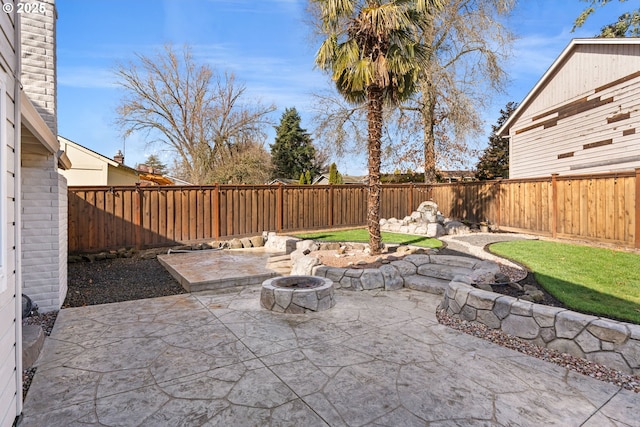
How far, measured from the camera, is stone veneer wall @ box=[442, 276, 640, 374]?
9.88 feet

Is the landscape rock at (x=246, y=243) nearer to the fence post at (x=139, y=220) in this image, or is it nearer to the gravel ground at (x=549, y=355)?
the fence post at (x=139, y=220)

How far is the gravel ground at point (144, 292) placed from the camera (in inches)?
119

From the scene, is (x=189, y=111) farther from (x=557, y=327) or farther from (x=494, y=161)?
(x=557, y=327)

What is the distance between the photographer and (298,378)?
286 centimetres

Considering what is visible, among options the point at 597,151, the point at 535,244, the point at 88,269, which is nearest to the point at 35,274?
the point at 88,269

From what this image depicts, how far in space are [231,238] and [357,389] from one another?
8215 millimetres

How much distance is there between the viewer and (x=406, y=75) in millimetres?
7266

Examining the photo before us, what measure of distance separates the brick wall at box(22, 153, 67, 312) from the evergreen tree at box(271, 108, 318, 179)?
27.5 metres

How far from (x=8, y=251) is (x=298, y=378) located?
2266 mm

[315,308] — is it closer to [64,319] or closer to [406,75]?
[64,319]

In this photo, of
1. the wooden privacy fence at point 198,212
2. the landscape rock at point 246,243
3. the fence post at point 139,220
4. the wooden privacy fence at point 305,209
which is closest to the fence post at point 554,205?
the wooden privacy fence at point 305,209

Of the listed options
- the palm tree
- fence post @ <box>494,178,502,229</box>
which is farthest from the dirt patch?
fence post @ <box>494,178,502,229</box>

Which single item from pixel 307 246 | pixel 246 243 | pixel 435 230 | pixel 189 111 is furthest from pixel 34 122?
pixel 189 111

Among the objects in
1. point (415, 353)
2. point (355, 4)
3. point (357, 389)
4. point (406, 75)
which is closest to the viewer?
point (357, 389)
